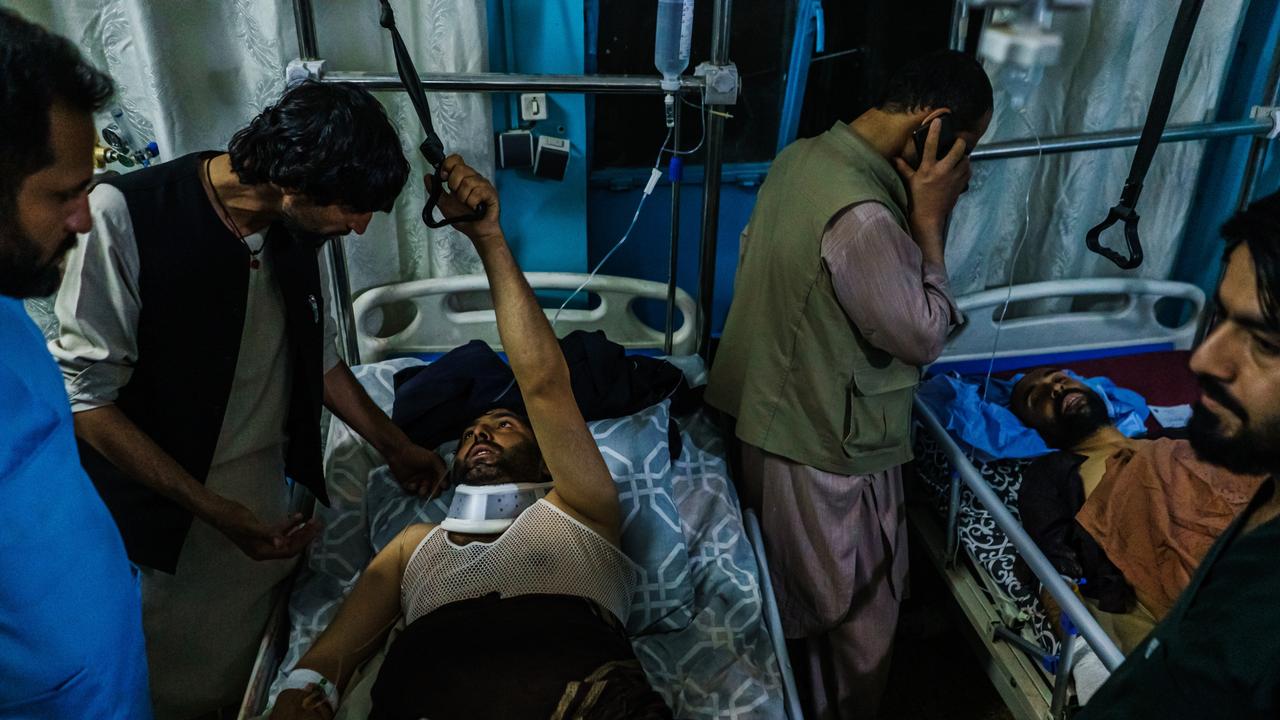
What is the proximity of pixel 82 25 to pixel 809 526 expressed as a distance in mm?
2079

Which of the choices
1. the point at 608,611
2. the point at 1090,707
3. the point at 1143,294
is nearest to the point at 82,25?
the point at 608,611

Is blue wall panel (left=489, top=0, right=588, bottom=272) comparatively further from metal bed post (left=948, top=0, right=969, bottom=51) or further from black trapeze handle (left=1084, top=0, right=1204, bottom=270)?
black trapeze handle (left=1084, top=0, right=1204, bottom=270)

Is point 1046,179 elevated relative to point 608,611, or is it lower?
elevated

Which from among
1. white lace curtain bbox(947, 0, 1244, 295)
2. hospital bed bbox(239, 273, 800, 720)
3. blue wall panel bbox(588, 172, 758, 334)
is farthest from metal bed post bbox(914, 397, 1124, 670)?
blue wall panel bbox(588, 172, 758, 334)

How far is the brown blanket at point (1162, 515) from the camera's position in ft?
6.24

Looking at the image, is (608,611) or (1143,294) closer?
(608,611)

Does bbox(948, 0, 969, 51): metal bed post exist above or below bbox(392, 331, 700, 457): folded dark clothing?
above

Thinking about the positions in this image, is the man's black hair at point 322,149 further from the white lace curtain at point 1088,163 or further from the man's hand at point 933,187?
the white lace curtain at point 1088,163

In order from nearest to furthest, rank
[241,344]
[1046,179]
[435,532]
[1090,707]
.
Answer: [1090,707] < [241,344] < [435,532] < [1046,179]

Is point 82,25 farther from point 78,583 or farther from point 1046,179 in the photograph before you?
point 1046,179

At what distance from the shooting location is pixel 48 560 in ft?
3.67

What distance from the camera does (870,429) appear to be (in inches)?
79.7

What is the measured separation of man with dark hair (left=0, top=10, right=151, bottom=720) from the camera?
0.99m

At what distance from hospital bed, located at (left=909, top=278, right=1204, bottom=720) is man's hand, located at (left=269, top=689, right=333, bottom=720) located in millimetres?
1320
